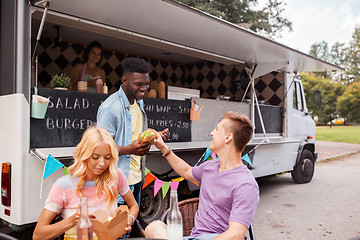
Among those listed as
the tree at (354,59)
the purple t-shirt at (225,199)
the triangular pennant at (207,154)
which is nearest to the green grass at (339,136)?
the tree at (354,59)

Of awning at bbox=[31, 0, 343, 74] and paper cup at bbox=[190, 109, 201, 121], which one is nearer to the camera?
awning at bbox=[31, 0, 343, 74]

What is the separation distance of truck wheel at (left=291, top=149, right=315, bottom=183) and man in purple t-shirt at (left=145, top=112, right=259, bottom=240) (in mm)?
5840

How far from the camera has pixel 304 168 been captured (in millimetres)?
7875

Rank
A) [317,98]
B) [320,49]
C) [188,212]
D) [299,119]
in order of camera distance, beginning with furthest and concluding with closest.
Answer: [320,49], [299,119], [317,98], [188,212]

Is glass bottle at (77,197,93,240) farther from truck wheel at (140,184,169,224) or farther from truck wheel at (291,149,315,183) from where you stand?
truck wheel at (291,149,315,183)

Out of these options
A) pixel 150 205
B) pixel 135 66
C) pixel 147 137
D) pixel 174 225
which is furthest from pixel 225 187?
pixel 150 205

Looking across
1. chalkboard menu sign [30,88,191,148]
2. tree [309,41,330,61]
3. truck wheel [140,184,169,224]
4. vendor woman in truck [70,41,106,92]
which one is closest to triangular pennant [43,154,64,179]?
chalkboard menu sign [30,88,191,148]

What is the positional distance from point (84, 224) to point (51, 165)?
167cm

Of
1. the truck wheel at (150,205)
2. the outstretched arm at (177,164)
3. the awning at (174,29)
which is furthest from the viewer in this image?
the truck wheel at (150,205)

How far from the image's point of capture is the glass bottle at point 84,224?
1.49 metres

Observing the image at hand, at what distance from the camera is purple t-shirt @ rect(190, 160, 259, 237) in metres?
1.92

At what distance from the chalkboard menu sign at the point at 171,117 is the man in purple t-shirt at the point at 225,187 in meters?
2.35

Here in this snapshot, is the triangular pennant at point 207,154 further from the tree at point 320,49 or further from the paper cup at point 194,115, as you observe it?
the tree at point 320,49

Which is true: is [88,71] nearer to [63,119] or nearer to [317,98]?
[63,119]
